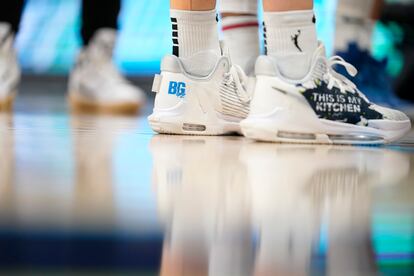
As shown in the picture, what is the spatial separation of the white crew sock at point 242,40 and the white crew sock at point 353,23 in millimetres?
829

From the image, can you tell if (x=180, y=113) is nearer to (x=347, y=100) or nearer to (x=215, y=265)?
(x=347, y=100)

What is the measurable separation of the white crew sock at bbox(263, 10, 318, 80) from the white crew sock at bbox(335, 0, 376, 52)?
46.2 inches

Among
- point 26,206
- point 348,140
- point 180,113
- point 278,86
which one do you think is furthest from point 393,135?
point 26,206

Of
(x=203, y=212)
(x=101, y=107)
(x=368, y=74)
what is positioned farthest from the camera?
(x=101, y=107)

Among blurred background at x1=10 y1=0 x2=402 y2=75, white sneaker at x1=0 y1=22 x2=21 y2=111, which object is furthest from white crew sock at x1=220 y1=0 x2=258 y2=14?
blurred background at x1=10 y1=0 x2=402 y2=75

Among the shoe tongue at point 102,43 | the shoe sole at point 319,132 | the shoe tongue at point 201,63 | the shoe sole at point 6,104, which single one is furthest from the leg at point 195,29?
the shoe tongue at point 102,43

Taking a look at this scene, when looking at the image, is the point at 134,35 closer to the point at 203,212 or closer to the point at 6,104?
the point at 6,104

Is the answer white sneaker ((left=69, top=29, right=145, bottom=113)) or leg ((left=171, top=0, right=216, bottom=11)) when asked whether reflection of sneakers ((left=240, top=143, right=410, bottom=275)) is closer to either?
leg ((left=171, top=0, right=216, bottom=11))

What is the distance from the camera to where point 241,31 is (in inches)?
73.6

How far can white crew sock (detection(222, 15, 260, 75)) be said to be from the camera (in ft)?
6.10

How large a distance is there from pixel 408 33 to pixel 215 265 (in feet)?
14.0

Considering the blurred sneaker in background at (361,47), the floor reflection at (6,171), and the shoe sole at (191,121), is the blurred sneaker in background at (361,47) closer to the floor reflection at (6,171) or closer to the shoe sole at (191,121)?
the shoe sole at (191,121)

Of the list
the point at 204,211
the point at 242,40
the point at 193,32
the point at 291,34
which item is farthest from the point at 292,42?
the point at 204,211

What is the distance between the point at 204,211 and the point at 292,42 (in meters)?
0.79
